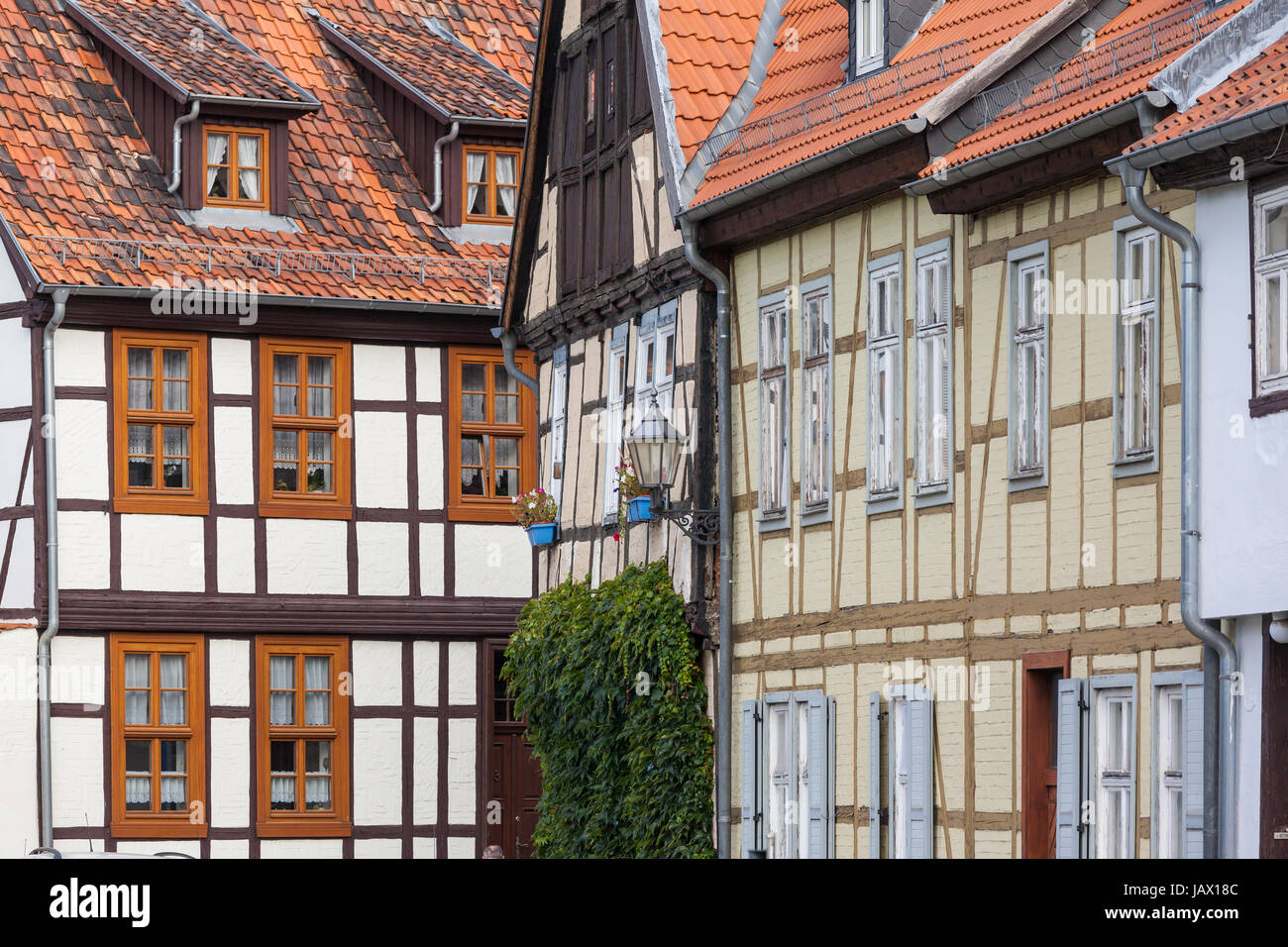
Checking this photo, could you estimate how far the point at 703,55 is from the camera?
19.1 meters

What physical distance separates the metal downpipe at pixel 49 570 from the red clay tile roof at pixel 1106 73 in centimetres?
1234

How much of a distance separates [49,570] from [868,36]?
437 inches

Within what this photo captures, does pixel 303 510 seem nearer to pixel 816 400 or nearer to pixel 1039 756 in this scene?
pixel 816 400

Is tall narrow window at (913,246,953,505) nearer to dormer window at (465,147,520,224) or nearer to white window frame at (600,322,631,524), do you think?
white window frame at (600,322,631,524)

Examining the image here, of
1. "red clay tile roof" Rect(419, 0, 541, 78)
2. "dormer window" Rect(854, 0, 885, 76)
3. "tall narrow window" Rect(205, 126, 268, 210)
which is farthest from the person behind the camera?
"red clay tile roof" Rect(419, 0, 541, 78)

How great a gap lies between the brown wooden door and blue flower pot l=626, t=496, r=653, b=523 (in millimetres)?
7278

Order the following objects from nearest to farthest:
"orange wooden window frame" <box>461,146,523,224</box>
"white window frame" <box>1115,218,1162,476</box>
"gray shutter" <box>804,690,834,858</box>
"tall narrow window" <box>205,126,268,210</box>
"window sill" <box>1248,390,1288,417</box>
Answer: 1. "window sill" <box>1248,390,1288,417</box>
2. "white window frame" <box>1115,218,1162,476</box>
3. "gray shutter" <box>804,690,834,858</box>
4. "tall narrow window" <box>205,126,268,210</box>
5. "orange wooden window frame" <box>461,146,523,224</box>

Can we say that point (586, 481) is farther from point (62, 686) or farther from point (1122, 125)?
point (1122, 125)

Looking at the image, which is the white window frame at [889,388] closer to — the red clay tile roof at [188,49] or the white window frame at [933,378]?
the white window frame at [933,378]

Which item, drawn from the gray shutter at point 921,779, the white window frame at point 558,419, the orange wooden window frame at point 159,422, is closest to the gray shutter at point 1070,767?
the gray shutter at point 921,779

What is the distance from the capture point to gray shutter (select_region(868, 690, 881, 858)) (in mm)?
15617

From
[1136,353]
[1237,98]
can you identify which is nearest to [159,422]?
[1136,353]

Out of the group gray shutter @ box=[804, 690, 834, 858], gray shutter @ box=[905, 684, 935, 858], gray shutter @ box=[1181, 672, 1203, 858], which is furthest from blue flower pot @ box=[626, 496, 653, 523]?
gray shutter @ box=[1181, 672, 1203, 858]
